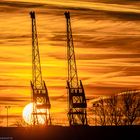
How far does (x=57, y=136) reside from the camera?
499ft

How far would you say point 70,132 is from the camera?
15275 cm

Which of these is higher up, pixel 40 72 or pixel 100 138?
pixel 40 72

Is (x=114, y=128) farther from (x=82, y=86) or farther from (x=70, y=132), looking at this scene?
(x=82, y=86)

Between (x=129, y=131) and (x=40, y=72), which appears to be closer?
(x=129, y=131)

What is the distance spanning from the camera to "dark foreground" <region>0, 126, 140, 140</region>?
14700 centimetres

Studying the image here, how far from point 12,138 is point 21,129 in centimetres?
418

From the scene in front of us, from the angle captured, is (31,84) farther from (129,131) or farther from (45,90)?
(129,131)

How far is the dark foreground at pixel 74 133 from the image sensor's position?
147000 mm

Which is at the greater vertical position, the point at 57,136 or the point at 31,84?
the point at 31,84

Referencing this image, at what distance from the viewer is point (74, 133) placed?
151500 mm

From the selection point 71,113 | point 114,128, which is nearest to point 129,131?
point 114,128

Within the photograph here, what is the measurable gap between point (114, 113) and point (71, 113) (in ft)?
38.0

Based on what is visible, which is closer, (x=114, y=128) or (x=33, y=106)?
(x=114, y=128)

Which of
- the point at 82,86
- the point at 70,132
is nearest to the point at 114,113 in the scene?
the point at 82,86
